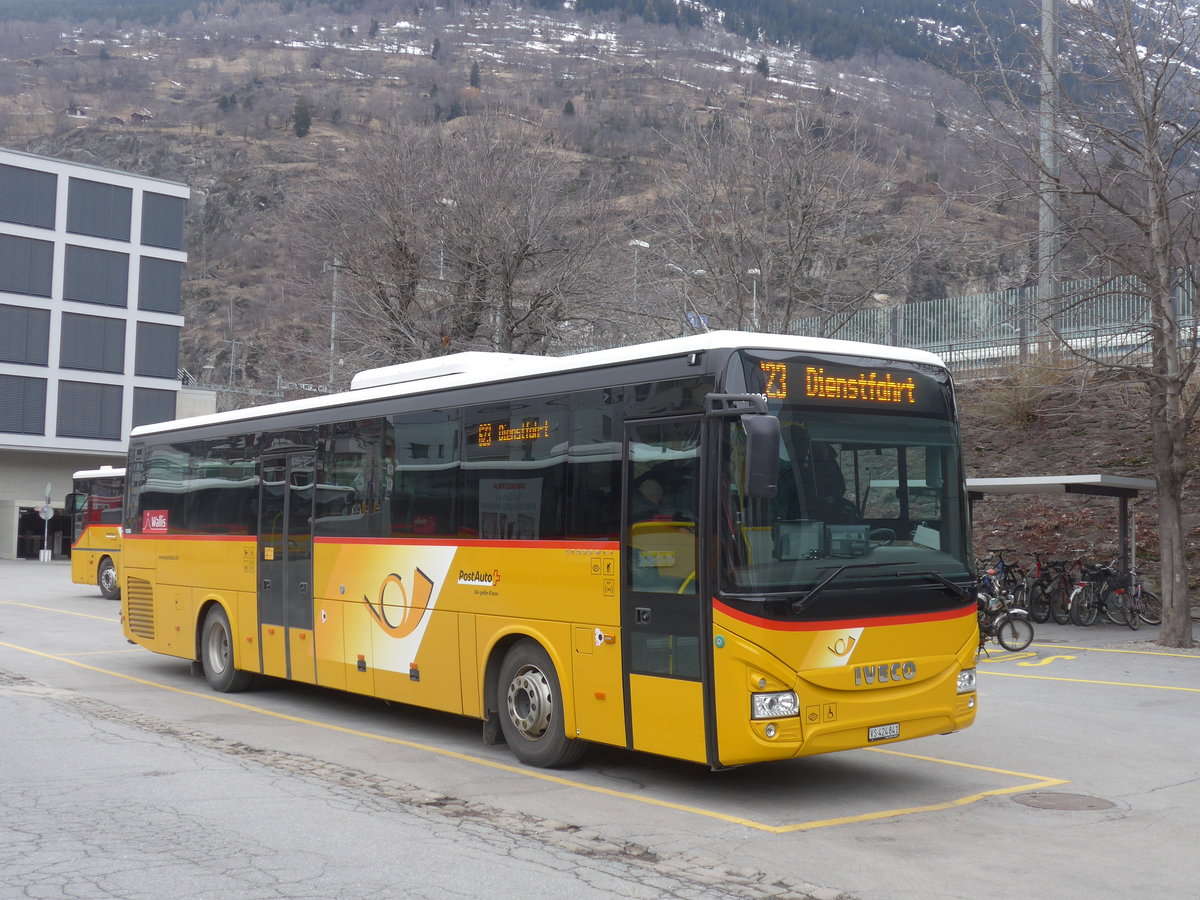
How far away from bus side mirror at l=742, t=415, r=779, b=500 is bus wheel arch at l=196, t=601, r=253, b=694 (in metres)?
8.11

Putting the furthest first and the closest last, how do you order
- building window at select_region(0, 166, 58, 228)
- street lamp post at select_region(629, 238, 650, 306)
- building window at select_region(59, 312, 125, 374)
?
building window at select_region(59, 312, 125, 374), building window at select_region(0, 166, 58, 228), street lamp post at select_region(629, 238, 650, 306)

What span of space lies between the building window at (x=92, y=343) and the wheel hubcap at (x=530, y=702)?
54.8 meters

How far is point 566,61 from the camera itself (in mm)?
184375

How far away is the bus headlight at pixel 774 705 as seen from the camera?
767 centimetres

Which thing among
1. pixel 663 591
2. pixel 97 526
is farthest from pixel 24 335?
pixel 663 591

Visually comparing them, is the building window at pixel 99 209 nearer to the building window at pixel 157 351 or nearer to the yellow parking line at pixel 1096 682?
the building window at pixel 157 351

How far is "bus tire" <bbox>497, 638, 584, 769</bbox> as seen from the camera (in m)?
9.15

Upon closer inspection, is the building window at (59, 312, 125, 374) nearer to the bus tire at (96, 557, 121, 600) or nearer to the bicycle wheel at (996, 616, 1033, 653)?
the bus tire at (96, 557, 121, 600)

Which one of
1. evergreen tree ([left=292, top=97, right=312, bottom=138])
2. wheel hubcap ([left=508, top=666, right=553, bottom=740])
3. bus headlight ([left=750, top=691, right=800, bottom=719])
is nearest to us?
bus headlight ([left=750, top=691, right=800, bottom=719])

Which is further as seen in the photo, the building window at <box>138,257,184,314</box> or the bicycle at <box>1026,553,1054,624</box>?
the building window at <box>138,257,184,314</box>

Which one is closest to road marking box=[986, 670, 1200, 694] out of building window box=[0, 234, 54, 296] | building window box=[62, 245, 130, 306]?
building window box=[0, 234, 54, 296]

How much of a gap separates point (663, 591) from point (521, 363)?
261 cm

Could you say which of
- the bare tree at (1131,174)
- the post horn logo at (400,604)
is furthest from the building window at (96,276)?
the post horn logo at (400,604)

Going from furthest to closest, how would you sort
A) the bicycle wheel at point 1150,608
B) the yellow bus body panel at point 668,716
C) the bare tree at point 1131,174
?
the bicycle wheel at point 1150,608
the bare tree at point 1131,174
the yellow bus body panel at point 668,716
